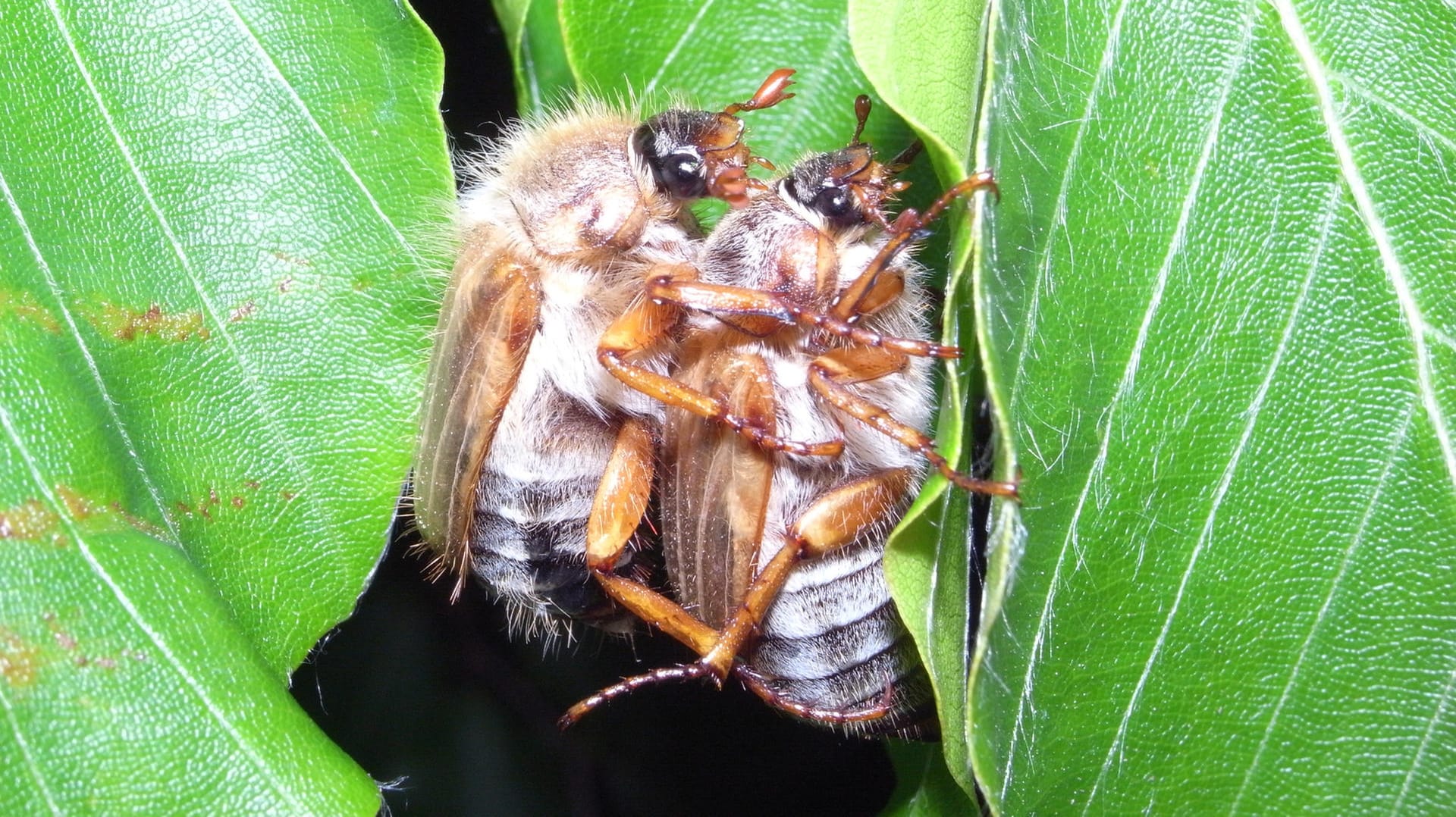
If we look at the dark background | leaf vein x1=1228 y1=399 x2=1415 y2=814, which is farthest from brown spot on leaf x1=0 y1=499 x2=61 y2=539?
leaf vein x1=1228 y1=399 x2=1415 y2=814

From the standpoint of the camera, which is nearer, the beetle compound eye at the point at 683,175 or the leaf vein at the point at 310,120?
the leaf vein at the point at 310,120

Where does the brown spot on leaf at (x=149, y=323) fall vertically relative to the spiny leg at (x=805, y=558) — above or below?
above

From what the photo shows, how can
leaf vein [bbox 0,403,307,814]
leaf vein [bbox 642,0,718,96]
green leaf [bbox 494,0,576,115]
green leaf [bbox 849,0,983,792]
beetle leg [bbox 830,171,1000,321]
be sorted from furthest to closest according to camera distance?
green leaf [bbox 494,0,576,115] < leaf vein [bbox 642,0,718,96] < beetle leg [bbox 830,171,1000,321] < leaf vein [bbox 0,403,307,814] < green leaf [bbox 849,0,983,792]

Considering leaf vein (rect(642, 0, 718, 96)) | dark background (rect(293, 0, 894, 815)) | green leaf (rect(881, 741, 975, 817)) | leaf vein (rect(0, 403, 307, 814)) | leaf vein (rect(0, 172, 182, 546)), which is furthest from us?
dark background (rect(293, 0, 894, 815))

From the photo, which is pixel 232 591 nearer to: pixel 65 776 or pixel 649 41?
pixel 65 776

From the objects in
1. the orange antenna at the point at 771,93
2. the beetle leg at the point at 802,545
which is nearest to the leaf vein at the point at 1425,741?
the beetle leg at the point at 802,545

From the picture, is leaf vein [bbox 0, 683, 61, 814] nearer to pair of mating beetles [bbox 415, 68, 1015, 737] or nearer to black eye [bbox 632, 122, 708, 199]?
pair of mating beetles [bbox 415, 68, 1015, 737]

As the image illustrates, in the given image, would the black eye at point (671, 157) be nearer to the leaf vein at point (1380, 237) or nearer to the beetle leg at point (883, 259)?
the beetle leg at point (883, 259)
